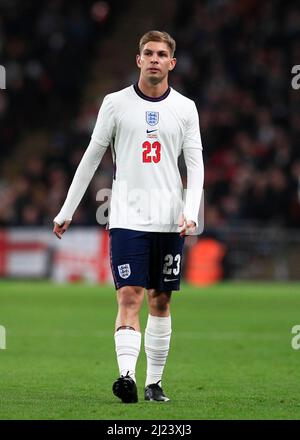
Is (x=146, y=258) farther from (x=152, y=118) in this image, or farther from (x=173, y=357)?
(x=173, y=357)

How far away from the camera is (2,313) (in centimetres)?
1645

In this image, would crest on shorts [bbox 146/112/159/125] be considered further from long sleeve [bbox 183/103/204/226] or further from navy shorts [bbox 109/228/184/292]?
navy shorts [bbox 109/228/184/292]

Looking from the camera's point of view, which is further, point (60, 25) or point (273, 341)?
point (60, 25)

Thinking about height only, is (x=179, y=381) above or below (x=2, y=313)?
below

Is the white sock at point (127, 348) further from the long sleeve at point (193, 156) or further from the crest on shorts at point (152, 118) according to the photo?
the crest on shorts at point (152, 118)

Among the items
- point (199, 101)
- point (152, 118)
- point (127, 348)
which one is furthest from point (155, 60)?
point (199, 101)

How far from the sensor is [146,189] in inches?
332

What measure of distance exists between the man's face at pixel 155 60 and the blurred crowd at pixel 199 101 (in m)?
15.1

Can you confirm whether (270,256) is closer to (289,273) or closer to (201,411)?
(289,273)

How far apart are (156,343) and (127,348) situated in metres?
0.40

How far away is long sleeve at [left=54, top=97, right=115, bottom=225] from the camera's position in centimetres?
838
